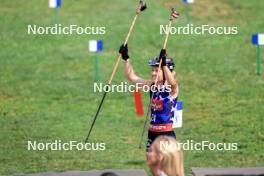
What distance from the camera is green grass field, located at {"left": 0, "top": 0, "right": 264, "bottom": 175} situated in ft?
51.1

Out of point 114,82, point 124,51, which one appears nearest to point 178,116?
point 124,51

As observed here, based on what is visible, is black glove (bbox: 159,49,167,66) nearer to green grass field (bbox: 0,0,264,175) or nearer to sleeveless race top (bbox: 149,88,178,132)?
sleeveless race top (bbox: 149,88,178,132)

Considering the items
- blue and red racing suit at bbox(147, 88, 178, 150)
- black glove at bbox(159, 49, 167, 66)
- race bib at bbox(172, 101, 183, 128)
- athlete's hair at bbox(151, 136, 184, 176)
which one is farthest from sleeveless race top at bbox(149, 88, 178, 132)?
athlete's hair at bbox(151, 136, 184, 176)

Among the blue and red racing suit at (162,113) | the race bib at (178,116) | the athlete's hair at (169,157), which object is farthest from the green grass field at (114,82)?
the athlete's hair at (169,157)

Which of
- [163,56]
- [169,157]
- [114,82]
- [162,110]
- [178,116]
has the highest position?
[163,56]

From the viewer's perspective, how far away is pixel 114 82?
788 inches

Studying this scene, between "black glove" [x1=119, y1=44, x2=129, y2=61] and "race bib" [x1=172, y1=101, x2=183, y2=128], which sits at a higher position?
"black glove" [x1=119, y1=44, x2=129, y2=61]

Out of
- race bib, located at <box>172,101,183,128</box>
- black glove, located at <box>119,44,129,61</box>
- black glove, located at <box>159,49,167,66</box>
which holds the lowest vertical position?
race bib, located at <box>172,101,183,128</box>

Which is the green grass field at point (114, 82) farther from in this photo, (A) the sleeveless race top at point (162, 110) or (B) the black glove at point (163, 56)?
(B) the black glove at point (163, 56)

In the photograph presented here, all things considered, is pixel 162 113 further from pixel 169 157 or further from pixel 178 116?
pixel 169 157

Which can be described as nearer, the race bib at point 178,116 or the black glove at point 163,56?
the black glove at point 163,56

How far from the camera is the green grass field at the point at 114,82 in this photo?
614 inches

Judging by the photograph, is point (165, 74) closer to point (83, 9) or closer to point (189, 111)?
point (189, 111)

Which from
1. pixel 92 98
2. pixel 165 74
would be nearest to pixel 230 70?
pixel 92 98
